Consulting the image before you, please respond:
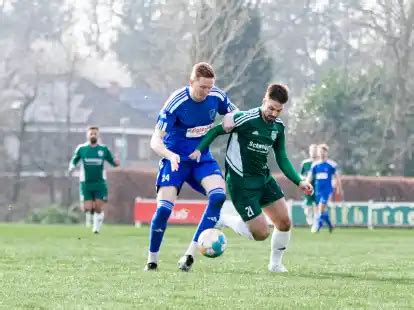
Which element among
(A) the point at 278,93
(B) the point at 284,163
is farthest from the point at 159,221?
(A) the point at 278,93

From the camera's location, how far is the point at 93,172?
2503 cm

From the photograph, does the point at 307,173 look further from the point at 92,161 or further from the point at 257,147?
the point at 257,147

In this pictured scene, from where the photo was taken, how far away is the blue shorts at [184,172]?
12.7 meters

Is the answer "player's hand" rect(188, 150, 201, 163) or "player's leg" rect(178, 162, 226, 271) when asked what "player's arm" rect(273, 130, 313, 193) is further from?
"player's hand" rect(188, 150, 201, 163)

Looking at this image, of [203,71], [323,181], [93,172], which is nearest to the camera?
[203,71]

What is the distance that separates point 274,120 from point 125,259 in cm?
311

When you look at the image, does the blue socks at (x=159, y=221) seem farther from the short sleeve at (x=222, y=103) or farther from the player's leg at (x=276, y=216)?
the short sleeve at (x=222, y=103)

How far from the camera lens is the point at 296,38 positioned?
8062 cm

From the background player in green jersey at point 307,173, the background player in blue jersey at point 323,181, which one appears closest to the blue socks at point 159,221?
the background player in blue jersey at point 323,181

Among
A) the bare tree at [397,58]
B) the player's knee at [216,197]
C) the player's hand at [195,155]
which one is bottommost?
the player's knee at [216,197]

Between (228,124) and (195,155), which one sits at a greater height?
(228,124)

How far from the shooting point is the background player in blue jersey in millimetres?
27156

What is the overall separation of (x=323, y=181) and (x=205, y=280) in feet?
54.3

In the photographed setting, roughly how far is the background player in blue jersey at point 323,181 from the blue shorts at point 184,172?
14.4 meters
